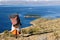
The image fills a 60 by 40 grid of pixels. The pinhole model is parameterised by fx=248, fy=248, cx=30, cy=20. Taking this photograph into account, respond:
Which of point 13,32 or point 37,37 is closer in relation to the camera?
point 13,32

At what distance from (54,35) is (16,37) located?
2.35 metres

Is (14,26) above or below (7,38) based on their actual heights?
above

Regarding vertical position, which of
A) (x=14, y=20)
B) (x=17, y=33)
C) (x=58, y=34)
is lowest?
(x=58, y=34)

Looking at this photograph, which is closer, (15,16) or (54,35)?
(15,16)

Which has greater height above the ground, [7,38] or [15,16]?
[15,16]

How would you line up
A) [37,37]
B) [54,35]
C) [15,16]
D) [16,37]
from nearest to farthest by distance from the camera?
[15,16]
[16,37]
[37,37]
[54,35]

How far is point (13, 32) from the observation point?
9.89 metres

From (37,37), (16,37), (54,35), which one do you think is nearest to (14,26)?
(16,37)

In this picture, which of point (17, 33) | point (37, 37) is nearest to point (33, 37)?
point (37, 37)

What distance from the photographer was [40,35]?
1190 cm

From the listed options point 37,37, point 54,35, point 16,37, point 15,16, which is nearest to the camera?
point 15,16

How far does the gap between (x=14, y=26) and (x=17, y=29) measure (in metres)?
0.22

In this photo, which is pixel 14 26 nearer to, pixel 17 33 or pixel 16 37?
pixel 17 33

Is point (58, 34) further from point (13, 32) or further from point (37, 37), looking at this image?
point (13, 32)
